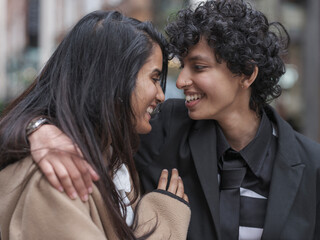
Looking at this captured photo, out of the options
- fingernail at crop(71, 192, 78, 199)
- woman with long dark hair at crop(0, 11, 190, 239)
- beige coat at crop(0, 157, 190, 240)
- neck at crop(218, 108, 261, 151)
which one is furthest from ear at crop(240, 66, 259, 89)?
fingernail at crop(71, 192, 78, 199)

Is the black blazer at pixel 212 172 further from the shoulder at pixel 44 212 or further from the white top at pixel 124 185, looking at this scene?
the shoulder at pixel 44 212

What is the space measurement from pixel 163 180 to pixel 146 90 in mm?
538

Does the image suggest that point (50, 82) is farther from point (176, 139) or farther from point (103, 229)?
point (176, 139)

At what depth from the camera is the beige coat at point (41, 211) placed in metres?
1.66

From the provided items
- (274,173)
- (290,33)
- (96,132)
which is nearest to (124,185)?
(96,132)

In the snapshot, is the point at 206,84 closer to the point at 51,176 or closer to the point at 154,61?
the point at 154,61

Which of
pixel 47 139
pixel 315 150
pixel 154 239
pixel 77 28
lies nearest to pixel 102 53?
pixel 77 28

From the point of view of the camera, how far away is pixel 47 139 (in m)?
1.77

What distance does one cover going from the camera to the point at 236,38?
2.50 metres

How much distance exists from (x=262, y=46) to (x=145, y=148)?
988 mm

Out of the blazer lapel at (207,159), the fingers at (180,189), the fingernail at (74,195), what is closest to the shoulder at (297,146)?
the blazer lapel at (207,159)

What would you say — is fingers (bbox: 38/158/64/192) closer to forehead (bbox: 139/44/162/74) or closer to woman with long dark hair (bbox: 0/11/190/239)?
woman with long dark hair (bbox: 0/11/190/239)

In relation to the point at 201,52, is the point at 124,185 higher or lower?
lower

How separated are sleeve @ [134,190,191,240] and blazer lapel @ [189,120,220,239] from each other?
17 cm
